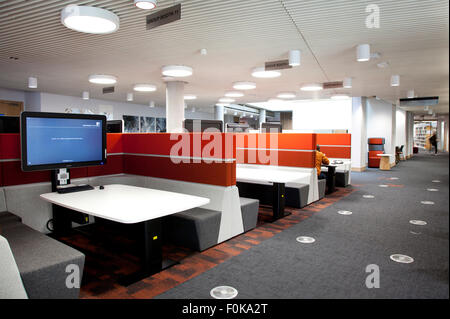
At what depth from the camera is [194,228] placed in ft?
9.91

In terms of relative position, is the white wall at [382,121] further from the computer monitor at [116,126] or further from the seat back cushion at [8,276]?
the seat back cushion at [8,276]

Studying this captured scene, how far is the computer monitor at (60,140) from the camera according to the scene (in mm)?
2666

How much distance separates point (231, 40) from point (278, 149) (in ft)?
6.60

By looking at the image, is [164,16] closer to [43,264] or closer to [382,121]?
[43,264]

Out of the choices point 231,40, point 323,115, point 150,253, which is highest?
point 231,40

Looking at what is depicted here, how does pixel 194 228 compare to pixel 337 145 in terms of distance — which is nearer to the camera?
pixel 194 228

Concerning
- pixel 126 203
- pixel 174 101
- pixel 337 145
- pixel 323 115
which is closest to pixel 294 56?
pixel 337 145

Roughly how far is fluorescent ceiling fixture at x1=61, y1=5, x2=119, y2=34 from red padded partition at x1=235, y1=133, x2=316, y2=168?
287cm

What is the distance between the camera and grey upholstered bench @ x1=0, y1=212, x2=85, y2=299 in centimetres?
173

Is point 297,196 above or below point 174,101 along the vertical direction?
below

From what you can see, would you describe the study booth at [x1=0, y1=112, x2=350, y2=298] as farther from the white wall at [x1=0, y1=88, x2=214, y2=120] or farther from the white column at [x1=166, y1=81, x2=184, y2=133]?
the white wall at [x1=0, y1=88, x2=214, y2=120]
